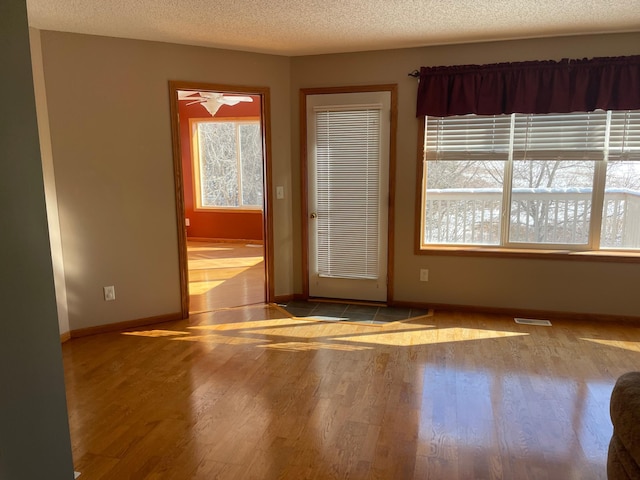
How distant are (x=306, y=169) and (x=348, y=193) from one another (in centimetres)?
47

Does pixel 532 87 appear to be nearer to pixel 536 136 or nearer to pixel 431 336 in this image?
pixel 536 136

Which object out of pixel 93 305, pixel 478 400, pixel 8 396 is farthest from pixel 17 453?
pixel 93 305

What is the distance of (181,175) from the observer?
3.95 m

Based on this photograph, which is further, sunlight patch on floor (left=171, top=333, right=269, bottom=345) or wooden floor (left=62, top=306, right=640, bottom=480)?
sunlight patch on floor (left=171, top=333, right=269, bottom=345)

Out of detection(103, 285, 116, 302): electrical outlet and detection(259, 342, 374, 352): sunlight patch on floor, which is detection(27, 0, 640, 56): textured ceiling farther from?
detection(259, 342, 374, 352): sunlight patch on floor

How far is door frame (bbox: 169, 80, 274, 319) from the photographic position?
12.7ft

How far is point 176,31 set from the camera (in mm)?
3498

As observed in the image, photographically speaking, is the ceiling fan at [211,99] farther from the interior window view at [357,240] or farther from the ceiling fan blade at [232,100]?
the interior window view at [357,240]

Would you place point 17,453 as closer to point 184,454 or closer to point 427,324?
point 184,454

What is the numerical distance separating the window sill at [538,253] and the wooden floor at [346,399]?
0.56m

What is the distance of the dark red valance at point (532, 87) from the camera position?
360 cm

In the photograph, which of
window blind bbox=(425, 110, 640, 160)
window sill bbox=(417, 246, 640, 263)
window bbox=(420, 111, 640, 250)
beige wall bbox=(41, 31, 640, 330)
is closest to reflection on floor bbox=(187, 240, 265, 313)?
beige wall bbox=(41, 31, 640, 330)

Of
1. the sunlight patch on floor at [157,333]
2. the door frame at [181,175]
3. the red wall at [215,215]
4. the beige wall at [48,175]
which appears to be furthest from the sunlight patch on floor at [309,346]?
the red wall at [215,215]

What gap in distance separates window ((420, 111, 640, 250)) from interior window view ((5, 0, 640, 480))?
2 cm
